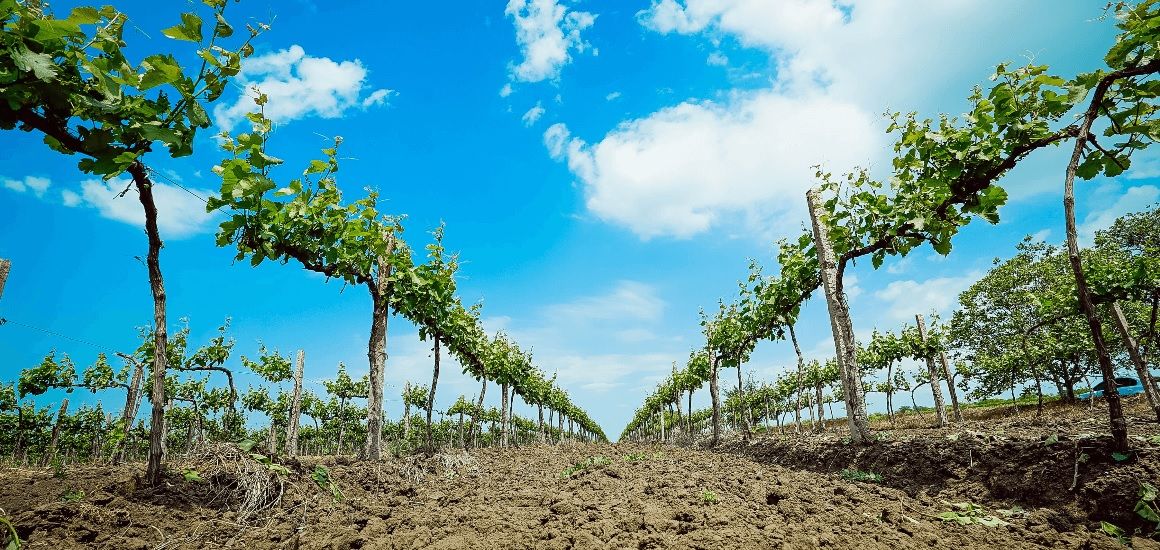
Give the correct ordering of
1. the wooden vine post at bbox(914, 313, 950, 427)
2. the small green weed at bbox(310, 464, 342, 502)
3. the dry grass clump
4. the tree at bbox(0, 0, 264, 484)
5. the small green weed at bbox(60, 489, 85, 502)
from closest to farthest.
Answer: the tree at bbox(0, 0, 264, 484) < the small green weed at bbox(60, 489, 85, 502) < the dry grass clump < the small green weed at bbox(310, 464, 342, 502) < the wooden vine post at bbox(914, 313, 950, 427)

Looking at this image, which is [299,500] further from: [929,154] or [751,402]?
[751,402]

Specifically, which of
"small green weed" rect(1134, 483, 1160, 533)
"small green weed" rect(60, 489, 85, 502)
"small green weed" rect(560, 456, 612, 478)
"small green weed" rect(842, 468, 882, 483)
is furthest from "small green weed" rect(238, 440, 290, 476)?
"small green weed" rect(1134, 483, 1160, 533)

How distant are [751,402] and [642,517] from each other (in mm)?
38265

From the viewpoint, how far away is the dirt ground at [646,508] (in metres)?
3.40

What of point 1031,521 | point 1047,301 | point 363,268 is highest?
point 363,268

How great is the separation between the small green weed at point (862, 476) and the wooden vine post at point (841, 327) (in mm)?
1264

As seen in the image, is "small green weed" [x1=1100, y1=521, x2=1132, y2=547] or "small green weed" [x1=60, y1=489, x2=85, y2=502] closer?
"small green weed" [x1=1100, y1=521, x2=1132, y2=547]

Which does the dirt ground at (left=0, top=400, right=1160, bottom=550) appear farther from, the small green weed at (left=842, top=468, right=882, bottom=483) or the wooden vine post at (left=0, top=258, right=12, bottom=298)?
the wooden vine post at (left=0, top=258, right=12, bottom=298)

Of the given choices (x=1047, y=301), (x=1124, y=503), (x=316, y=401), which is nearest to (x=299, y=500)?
(x=1124, y=503)

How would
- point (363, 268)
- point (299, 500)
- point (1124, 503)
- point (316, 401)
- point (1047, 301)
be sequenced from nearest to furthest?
point (1124, 503), point (299, 500), point (1047, 301), point (363, 268), point (316, 401)

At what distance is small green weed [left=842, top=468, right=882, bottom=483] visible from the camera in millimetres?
5647

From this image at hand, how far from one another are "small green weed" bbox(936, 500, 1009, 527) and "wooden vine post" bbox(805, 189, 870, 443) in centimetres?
311

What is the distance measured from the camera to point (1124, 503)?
3.58 m

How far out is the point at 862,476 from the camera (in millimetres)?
5895
